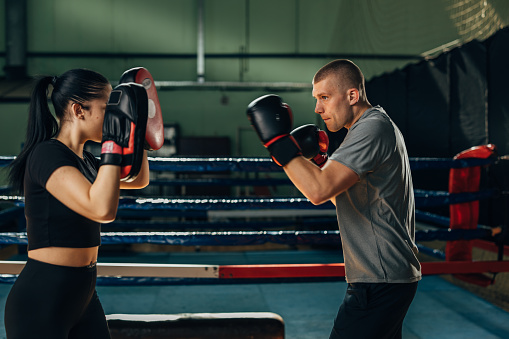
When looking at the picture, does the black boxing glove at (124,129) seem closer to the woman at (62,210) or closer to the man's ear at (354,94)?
the woman at (62,210)

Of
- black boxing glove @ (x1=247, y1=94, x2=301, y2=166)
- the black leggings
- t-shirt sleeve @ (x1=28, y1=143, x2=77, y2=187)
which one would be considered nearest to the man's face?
black boxing glove @ (x1=247, y1=94, x2=301, y2=166)

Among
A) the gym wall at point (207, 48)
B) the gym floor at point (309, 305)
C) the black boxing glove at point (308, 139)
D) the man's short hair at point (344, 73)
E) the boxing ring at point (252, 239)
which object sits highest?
the gym wall at point (207, 48)

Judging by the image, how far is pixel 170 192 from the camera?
27.0ft

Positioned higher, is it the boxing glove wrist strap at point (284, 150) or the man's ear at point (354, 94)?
the man's ear at point (354, 94)

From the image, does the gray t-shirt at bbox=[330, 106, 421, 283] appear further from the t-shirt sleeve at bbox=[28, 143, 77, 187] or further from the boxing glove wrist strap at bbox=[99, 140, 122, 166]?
the t-shirt sleeve at bbox=[28, 143, 77, 187]

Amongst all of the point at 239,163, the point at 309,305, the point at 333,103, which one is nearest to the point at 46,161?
the point at 333,103

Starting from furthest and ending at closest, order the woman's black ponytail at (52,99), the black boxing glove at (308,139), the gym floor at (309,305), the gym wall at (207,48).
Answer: the gym wall at (207,48) → the gym floor at (309,305) → the black boxing glove at (308,139) → the woman's black ponytail at (52,99)

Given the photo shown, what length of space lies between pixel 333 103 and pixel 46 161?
882 mm

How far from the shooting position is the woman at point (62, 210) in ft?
3.74

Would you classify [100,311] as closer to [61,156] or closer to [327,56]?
[61,156]

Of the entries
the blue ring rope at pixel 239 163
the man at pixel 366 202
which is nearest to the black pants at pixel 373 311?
the man at pixel 366 202

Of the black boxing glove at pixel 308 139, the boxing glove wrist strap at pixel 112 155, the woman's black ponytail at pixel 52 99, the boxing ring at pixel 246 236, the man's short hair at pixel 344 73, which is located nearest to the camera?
the boxing glove wrist strap at pixel 112 155

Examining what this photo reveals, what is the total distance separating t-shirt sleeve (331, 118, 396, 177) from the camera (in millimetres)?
1300

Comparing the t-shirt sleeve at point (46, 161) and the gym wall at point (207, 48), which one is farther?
the gym wall at point (207, 48)
